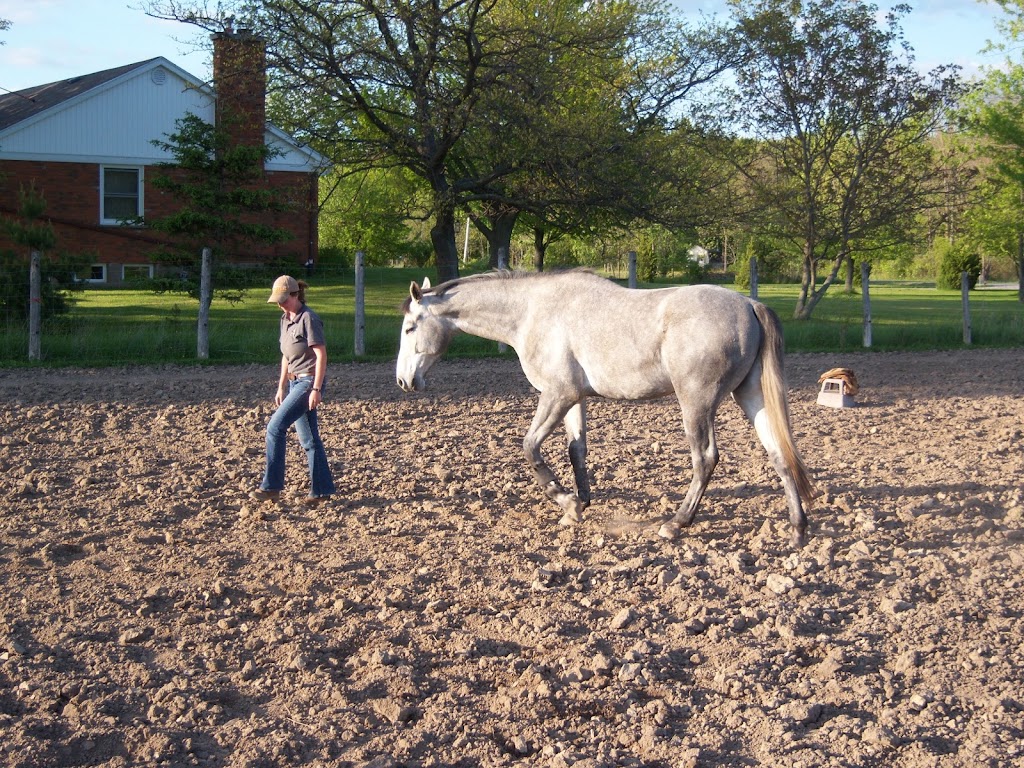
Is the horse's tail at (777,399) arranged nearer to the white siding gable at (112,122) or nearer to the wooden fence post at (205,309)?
the wooden fence post at (205,309)

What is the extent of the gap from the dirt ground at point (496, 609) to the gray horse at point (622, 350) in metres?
0.43

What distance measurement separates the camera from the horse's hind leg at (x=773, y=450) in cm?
667

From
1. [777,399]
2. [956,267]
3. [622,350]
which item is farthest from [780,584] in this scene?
[956,267]

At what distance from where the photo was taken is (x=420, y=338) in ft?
25.9

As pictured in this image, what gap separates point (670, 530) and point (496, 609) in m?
1.70

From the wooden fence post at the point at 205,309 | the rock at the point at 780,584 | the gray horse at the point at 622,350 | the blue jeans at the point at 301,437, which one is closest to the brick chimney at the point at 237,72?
the wooden fence post at the point at 205,309

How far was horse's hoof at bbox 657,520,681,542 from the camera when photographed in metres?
6.72

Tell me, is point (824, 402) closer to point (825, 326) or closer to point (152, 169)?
point (825, 326)

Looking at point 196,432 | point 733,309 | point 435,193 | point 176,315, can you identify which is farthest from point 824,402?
point 176,315

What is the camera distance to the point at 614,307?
7.18 m

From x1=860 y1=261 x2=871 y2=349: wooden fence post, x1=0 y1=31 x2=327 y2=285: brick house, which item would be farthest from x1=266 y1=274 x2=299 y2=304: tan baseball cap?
x1=0 y1=31 x2=327 y2=285: brick house

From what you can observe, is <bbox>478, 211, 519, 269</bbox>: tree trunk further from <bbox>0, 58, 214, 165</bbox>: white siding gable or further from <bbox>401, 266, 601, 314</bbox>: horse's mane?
<bbox>401, 266, 601, 314</bbox>: horse's mane

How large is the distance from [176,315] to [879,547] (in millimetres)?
13285

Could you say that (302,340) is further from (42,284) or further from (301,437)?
(42,284)
